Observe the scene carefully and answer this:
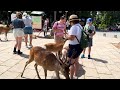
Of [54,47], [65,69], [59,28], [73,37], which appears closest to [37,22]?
[59,28]

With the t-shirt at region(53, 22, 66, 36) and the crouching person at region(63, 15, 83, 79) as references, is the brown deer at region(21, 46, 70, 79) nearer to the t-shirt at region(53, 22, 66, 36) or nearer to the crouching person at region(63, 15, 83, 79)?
the crouching person at region(63, 15, 83, 79)

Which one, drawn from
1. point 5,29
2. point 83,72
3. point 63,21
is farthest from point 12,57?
point 5,29

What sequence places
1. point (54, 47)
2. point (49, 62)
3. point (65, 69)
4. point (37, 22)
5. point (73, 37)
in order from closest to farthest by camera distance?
1. point (65, 69)
2. point (73, 37)
3. point (49, 62)
4. point (54, 47)
5. point (37, 22)

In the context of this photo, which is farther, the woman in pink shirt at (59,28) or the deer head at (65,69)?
the woman in pink shirt at (59,28)

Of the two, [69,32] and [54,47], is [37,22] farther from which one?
[69,32]

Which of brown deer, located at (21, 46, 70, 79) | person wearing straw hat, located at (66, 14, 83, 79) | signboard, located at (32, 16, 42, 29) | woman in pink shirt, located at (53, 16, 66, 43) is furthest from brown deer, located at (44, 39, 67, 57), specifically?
signboard, located at (32, 16, 42, 29)

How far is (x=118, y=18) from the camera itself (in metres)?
25.8

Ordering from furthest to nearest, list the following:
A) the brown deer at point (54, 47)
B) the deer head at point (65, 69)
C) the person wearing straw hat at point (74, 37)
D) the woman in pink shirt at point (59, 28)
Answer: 1. the woman in pink shirt at point (59, 28)
2. the brown deer at point (54, 47)
3. the person wearing straw hat at point (74, 37)
4. the deer head at point (65, 69)

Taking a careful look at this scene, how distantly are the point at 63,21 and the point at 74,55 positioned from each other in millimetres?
2510

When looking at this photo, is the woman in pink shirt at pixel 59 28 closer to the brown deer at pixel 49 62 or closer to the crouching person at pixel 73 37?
the brown deer at pixel 49 62

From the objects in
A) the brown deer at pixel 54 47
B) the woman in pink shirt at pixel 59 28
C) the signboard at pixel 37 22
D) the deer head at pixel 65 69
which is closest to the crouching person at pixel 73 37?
the deer head at pixel 65 69

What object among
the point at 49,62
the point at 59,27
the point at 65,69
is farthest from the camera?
the point at 59,27

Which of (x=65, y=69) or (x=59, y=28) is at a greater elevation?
(x=59, y=28)

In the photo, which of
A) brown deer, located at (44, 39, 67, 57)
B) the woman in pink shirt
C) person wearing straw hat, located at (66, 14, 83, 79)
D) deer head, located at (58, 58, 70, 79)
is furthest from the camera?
the woman in pink shirt
